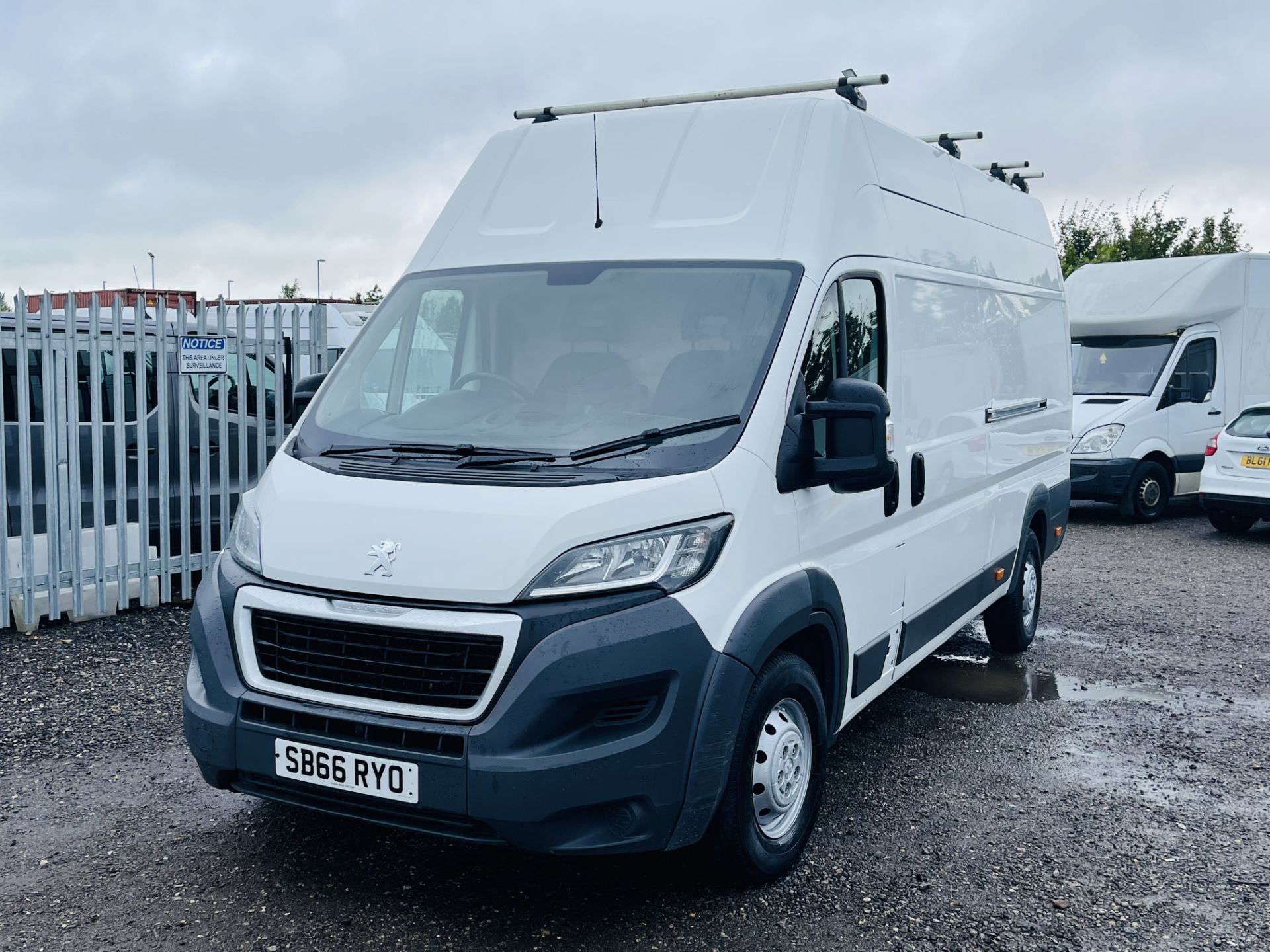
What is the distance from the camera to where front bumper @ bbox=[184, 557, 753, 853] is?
322cm

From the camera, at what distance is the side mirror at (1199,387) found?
1406cm

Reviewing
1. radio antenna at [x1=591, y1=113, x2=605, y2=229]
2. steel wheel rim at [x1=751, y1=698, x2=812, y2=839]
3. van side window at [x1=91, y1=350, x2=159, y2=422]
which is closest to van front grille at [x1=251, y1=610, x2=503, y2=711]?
steel wheel rim at [x1=751, y1=698, x2=812, y2=839]

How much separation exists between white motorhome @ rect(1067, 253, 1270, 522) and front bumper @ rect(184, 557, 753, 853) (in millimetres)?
11189

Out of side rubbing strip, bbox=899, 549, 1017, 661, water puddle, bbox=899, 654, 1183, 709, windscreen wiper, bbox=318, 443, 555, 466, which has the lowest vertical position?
water puddle, bbox=899, 654, 1183, 709

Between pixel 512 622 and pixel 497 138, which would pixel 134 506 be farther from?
pixel 512 622

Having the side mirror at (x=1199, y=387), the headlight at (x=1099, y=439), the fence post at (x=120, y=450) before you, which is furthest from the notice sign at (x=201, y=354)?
the side mirror at (x=1199, y=387)

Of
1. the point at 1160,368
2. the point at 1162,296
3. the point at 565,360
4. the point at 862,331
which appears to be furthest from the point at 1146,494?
the point at 565,360

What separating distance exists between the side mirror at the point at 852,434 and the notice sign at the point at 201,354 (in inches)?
203

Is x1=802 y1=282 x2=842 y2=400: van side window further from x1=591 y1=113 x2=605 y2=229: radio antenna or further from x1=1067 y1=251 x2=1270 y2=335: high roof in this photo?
x1=1067 y1=251 x2=1270 y2=335: high roof

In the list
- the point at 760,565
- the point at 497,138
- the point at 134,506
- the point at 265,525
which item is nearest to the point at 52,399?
the point at 134,506

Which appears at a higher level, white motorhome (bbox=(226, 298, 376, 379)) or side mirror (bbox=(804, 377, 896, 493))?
white motorhome (bbox=(226, 298, 376, 379))

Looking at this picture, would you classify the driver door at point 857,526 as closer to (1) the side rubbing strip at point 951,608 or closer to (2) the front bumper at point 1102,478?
(1) the side rubbing strip at point 951,608

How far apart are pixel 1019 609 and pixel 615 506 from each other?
14.3ft

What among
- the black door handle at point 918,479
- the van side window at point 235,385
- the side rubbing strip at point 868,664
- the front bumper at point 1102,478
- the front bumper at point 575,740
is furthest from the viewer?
the front bumper at point 1102,478
